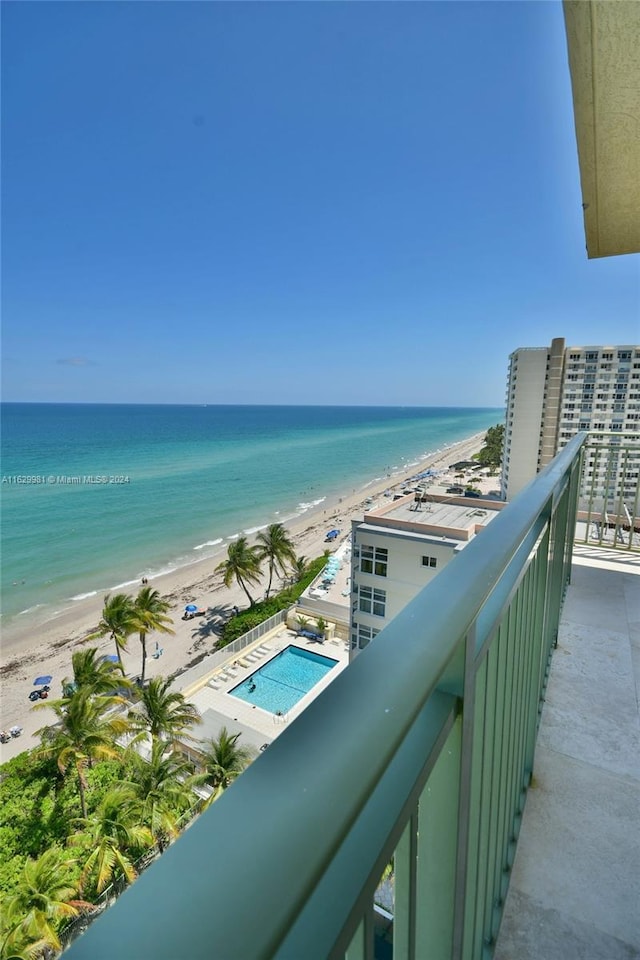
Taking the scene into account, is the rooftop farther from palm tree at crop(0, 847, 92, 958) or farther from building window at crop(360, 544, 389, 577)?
palm tree at crop(0, 847, 92, 958)

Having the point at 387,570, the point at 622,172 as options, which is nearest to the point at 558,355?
the point at 387,570

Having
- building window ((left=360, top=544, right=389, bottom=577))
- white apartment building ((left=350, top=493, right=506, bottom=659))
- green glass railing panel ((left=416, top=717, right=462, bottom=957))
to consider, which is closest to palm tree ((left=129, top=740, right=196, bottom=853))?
white apartment building ((left=350, top=493, right=506, bottom=659))

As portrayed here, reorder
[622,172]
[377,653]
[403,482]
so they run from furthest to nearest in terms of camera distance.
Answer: [403,482] → [622,172] → [377,653]

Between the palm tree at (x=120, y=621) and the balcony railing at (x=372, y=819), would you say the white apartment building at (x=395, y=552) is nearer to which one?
the palm tree at (x=120, y=621)

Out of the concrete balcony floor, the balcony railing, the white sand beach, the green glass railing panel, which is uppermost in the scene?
the balcony railing

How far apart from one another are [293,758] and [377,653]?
180 mm

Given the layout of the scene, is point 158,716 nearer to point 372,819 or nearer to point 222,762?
point 222,762

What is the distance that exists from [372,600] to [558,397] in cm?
2872

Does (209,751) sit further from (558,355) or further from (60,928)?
(558,355)

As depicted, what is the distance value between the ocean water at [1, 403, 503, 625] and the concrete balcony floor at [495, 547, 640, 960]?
25.6m

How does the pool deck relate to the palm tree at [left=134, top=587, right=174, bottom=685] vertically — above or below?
below

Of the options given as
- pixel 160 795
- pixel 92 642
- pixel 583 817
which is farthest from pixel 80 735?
pixel 583 817

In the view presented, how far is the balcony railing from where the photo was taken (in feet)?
1.06

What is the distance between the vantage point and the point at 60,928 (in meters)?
8.77
